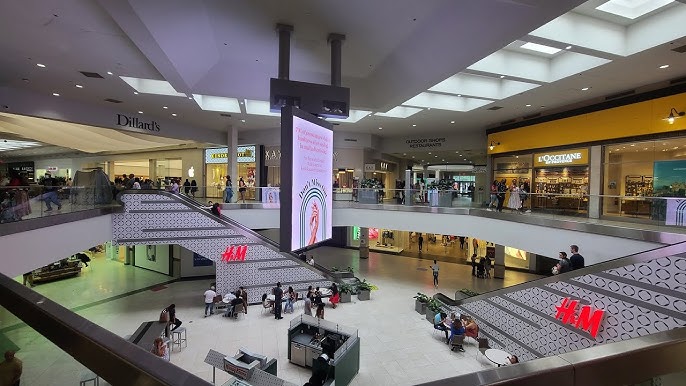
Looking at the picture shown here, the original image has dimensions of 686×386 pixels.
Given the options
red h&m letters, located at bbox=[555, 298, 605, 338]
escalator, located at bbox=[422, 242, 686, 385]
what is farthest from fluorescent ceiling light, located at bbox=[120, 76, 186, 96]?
red h&m letters, located at bbox=[555, 298, 605, 338]

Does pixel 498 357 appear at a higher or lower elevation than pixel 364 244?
lower

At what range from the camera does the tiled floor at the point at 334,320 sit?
8.96 m

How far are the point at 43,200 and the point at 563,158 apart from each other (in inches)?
735

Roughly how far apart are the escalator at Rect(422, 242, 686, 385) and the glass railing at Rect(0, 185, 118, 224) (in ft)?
32.5

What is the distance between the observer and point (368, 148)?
2245cm

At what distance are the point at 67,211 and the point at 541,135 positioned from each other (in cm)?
1844

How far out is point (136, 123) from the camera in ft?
50.9

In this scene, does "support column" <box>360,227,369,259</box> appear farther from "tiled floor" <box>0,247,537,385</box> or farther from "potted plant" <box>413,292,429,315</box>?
"potted plant" <box>413,292,429,315</box>

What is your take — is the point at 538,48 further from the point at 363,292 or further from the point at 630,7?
the point at 363,292

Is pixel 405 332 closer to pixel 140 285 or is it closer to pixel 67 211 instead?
pixel 67 211

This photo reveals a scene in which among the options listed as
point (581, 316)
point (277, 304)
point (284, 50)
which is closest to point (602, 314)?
point (581, 316)

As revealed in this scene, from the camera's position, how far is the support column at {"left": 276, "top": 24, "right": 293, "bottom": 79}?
22.4ft

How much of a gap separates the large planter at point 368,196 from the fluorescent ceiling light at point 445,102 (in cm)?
541

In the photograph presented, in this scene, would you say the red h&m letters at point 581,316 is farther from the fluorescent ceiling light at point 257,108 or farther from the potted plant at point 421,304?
the fluorescent ceiling light at point 257,108
